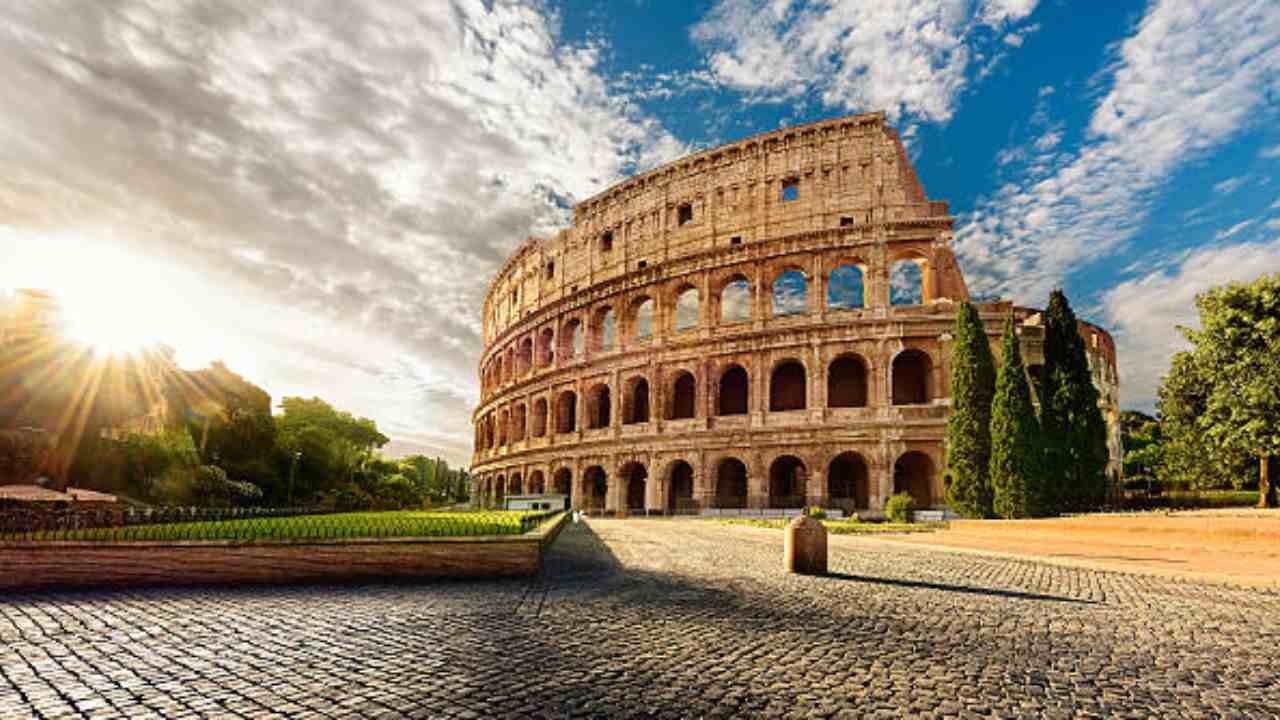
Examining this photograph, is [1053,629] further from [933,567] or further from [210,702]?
[210,702]

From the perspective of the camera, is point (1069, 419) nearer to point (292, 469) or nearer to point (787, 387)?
point (787, 387)

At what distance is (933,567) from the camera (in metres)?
11.3

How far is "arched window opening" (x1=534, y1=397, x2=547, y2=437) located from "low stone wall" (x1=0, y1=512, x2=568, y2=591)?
3089cm

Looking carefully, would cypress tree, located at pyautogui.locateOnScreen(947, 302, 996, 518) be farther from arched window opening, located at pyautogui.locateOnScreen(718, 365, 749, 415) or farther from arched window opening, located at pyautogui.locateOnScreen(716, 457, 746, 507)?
arched window opening, located at pyautogui.locateOnScreen(718, 365, 749, 415)

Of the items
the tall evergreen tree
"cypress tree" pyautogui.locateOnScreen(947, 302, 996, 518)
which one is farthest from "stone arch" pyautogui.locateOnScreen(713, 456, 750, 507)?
the tall evergreen tree

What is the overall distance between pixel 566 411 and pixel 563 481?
4.49 m

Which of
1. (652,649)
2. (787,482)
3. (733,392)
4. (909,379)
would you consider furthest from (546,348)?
(652,649)

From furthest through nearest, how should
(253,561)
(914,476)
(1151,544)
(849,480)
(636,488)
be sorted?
(636,488)
(849,480)
(914,476)
(1151,544)
(253,561)

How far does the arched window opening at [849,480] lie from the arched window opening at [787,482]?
1363 mm

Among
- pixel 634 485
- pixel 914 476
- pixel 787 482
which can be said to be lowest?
pixel 634 485

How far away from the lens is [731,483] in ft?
108

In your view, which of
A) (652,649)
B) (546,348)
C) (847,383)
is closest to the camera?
(652,649)

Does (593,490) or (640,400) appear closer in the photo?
(593,490)

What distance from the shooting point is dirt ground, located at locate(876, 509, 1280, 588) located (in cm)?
991
